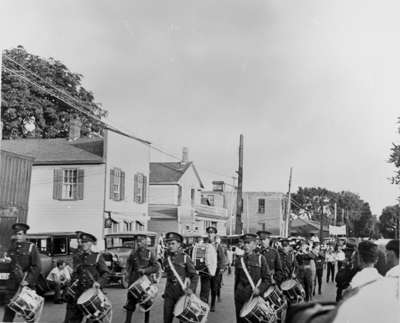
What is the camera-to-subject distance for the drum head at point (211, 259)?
10750 millimetres

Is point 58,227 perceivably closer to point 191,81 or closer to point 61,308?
point 61,308

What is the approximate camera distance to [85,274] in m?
7.14

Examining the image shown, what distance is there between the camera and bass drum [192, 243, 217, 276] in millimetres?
10767

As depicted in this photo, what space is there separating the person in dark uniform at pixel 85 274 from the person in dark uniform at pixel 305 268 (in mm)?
3844

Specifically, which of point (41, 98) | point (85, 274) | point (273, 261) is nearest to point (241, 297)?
point (273, 261)

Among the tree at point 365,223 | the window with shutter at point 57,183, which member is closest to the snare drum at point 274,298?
the tree at point 365,223

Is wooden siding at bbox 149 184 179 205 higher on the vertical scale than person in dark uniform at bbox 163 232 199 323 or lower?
higher

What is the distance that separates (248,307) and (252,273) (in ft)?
2.10

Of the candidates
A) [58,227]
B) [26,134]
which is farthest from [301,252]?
[26,134]

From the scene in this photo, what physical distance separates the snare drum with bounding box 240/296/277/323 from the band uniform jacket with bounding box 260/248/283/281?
4.39 feet

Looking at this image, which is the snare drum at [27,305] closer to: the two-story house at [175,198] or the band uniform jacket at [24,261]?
the band uniform jacket at [24,261]

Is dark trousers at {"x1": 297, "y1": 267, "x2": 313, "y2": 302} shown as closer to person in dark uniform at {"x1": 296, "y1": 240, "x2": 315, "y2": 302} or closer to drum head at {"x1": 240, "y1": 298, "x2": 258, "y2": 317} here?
person in dark uniform at {"x1": 296, "y1": 240, "x2": 315, "y2": 302}

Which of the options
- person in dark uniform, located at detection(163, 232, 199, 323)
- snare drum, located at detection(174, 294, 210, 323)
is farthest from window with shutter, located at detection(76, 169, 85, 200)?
snare drum, located at detection(174, 294, 210, 323)

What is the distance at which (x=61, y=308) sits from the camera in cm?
775
